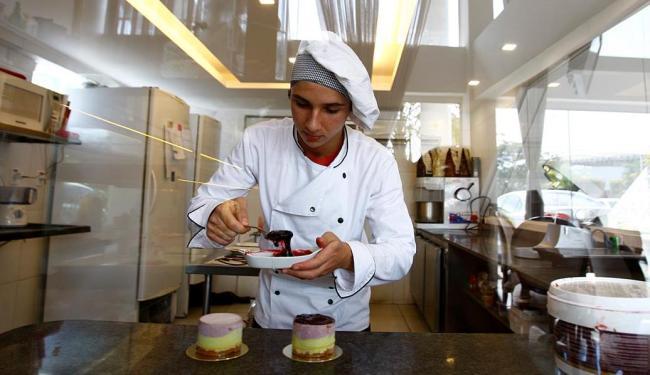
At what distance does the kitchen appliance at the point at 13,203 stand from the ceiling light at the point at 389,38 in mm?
2288

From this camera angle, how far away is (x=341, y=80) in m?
0.92

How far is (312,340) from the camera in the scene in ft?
2.15

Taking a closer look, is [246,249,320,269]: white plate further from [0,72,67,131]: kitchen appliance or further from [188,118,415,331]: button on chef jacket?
[0,72,67,131]: kitchen appliance

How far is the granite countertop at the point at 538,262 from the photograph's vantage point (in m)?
1.44

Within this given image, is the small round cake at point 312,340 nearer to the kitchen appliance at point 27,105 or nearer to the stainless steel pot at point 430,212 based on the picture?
the kitchen appliance at point 27,105

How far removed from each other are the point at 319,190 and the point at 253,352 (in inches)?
18.2

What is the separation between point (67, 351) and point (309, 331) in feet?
1.43

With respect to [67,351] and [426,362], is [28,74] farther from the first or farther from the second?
[426,362]

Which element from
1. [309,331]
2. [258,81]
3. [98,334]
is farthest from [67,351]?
[258,81]

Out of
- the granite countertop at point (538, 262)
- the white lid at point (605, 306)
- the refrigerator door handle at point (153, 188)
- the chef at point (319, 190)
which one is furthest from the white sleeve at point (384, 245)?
the refrigerator door handle at point (153, 188)

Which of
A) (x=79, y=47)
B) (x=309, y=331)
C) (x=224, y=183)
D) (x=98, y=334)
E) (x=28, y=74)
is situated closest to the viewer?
(x=309, y=331)

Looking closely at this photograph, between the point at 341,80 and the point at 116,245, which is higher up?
the point at 341,80

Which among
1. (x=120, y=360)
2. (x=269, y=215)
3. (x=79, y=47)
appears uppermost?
(x=79, y=47)

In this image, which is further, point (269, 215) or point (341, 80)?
point (269, 215)
